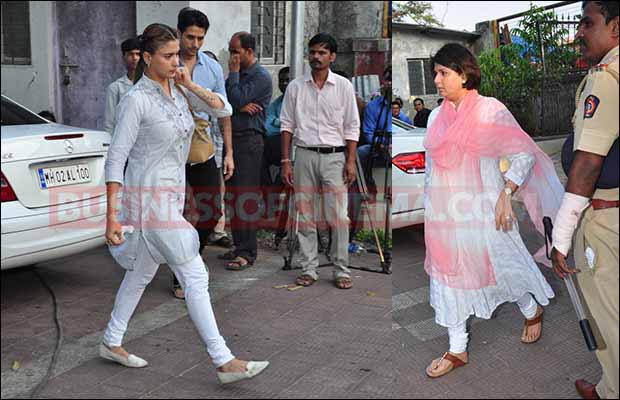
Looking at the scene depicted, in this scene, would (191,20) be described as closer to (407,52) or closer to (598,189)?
(407,52)

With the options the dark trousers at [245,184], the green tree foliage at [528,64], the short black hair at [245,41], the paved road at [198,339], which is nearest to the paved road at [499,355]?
the paved road at [198,339]

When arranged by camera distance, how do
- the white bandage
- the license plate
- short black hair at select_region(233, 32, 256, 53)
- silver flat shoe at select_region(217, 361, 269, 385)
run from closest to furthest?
the white bandage → silver flat shoe at select_region(217, 361, 269, 385) → the license plate → short black hair at select_region(233, 32, 256, 53)

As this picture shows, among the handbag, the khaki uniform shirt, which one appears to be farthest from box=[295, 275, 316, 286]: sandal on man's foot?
the khaki uniform shirt

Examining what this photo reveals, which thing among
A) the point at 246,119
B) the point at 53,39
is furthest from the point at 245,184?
the point at 53,39

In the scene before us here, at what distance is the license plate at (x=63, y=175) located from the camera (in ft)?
15.0

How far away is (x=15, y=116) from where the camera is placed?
5.25 meters

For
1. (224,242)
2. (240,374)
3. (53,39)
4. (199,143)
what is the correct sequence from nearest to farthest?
(240,374)
(199,143)
(224,242)
(53,39)

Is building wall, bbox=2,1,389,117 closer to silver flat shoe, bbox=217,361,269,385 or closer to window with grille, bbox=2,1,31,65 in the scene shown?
window with grille, bbox=2,1,31,65

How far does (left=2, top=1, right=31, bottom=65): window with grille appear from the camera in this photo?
8.37 m

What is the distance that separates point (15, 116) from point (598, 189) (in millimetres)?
4015

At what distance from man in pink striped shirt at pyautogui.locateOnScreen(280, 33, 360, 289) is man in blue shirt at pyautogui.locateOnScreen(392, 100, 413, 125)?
1.95 ft

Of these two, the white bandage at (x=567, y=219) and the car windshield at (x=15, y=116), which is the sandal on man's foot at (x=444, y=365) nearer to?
the white bandage at (x=567, y=219)

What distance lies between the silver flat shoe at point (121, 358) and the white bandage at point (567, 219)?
7.08 ft

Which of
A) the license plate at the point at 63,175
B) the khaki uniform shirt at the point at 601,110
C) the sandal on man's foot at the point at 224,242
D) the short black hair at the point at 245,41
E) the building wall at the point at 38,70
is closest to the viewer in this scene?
the khaki uniform shirt at the point at 601,110
